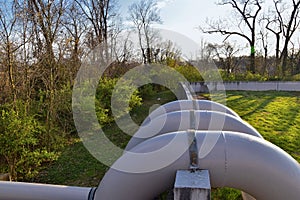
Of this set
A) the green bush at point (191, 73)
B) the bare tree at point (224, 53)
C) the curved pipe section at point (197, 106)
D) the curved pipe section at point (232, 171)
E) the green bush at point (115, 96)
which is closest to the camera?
the curved pipe section at point (232, 171)

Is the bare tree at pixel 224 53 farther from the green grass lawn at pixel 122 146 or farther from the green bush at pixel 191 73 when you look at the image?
the green grass lawn at pixel 122 146

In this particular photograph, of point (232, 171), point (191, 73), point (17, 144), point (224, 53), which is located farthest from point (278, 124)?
point (224, 53)

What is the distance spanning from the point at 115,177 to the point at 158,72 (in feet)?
36.9

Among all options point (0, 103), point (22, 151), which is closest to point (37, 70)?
point (0, 103)

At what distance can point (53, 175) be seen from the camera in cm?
487

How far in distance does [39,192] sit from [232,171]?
196cm

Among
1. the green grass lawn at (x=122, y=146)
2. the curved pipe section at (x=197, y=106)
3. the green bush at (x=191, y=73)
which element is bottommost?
the green grass lawn at (x=122, y=146)

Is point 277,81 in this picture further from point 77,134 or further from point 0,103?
point 0,103

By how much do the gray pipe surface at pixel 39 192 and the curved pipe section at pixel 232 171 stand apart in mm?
805

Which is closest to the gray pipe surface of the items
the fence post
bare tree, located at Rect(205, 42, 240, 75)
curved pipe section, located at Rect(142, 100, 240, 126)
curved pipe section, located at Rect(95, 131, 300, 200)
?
curved pipe section, located at Rect(95, 131, 300, 200)

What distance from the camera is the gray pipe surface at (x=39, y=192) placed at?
8.40ft

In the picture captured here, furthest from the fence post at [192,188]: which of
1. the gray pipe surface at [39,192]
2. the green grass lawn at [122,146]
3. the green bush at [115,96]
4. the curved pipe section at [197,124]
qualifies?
Answer: the green bush at [115,96]

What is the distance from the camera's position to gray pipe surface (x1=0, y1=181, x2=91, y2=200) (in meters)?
2.56

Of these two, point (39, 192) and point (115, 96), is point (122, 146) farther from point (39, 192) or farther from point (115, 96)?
point (39, 192)
